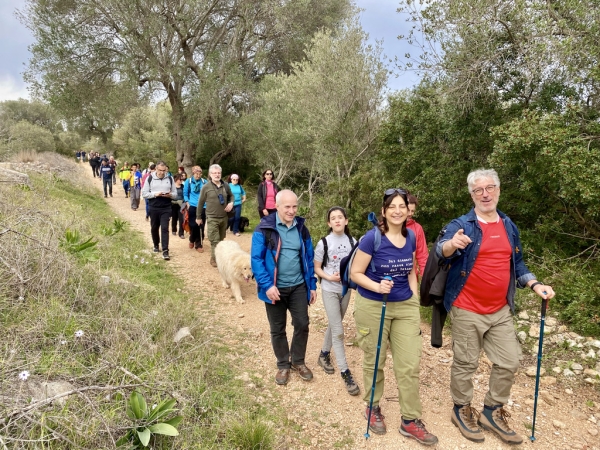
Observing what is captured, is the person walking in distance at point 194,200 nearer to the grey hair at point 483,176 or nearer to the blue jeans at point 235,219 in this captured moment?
the blue jeans at point 235,219

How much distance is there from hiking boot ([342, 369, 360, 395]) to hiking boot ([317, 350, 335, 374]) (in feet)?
1.08

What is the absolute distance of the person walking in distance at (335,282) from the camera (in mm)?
3879

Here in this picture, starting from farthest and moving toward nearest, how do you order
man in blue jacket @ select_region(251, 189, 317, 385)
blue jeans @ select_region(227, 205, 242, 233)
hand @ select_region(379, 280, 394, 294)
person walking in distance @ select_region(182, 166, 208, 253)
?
blue jeans @ select_region(227, 205, 242, 233), person walking in distance @ select_region(182, 166, 208, 253), man in blue jacket @ select_region(251, 189, 317, 385), hand @ select_region(379, 280, 394, 294)

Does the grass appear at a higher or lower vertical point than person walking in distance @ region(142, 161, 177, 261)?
lower

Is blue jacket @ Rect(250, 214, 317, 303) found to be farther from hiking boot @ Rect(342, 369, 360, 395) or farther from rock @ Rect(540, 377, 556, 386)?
rock @ Rect(540, 377, 556, 386)

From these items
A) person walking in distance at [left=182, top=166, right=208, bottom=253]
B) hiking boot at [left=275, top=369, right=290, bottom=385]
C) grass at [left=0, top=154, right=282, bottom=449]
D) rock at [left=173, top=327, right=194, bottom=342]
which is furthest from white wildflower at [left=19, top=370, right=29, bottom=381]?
person walking in distance at [left=182, top=166, right=208, bottom=253]

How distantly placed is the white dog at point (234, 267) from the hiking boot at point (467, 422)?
149 inches

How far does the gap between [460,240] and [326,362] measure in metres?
2.33

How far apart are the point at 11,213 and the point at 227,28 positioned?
55.0 feet

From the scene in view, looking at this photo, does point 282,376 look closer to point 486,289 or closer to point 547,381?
point 486,289

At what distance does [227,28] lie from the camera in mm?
18547

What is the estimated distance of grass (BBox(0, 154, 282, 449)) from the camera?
8.02ft

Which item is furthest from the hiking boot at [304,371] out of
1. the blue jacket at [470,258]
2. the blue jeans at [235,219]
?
the blue jeans at [235,219]

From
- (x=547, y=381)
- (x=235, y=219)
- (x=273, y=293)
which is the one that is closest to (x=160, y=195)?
(x=235, y=219)
